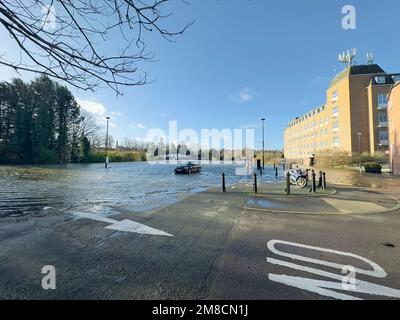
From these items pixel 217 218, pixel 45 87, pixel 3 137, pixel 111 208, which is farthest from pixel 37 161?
pixel 217 218

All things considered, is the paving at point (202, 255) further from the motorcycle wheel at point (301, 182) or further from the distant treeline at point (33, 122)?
the distant treeline at point (33, 122)

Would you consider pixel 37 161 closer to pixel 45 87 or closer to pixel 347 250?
pixel 45 87

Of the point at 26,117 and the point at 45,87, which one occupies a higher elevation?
the point at 45,87

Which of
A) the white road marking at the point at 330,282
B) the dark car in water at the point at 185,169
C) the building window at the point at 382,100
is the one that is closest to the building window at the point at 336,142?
the building window at the point at 382,100

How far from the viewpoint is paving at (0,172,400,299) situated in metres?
2.87

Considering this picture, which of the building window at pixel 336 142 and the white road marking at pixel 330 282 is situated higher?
the building window at pixel 336 142

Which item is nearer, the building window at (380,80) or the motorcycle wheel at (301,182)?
the motorcycle wheel at (301,182)

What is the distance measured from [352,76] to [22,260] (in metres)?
56.1

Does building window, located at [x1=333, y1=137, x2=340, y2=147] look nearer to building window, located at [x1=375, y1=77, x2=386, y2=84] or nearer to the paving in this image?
building window, located at [x1=375, y1=77, x2=386, y2=84]

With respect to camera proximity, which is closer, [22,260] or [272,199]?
[22,260]

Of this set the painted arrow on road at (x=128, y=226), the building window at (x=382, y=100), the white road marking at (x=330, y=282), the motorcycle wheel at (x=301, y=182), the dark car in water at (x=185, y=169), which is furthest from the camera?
the building window at (x=382, y=100)

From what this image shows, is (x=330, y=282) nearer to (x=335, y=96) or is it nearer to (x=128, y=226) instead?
(x=128, y=226)

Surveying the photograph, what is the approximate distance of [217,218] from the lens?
21.3 ft

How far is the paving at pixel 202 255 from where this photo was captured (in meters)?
2.87
